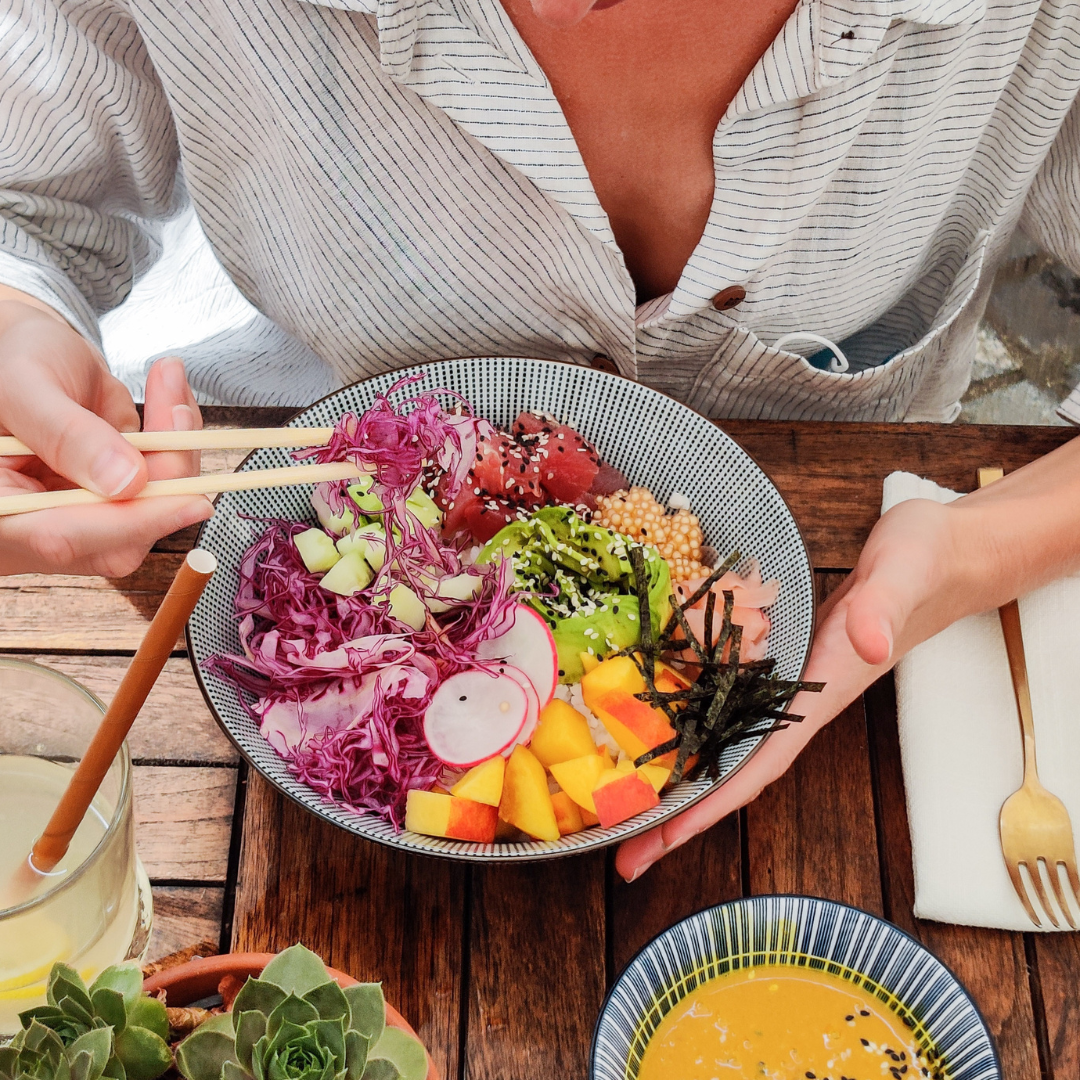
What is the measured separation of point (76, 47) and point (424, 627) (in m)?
0.67

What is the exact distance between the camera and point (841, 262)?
1.16m

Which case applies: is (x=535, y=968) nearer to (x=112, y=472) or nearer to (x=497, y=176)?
(x=112, y=472)

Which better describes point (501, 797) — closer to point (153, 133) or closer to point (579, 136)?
point (579, 136)

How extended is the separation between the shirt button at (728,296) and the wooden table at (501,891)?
0.43m

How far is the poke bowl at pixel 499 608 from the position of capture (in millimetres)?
854

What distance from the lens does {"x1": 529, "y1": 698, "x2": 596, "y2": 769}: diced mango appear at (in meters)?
0.89

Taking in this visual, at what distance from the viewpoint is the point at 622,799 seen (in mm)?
832

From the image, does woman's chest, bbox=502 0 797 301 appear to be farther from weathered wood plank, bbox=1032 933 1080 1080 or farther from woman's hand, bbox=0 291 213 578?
weathered wood plank, bbox=1032 933 1080 1080

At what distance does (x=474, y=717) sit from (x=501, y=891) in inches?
5.9

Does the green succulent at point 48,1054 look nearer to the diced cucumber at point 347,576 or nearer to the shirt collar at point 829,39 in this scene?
the diced cucumber at point 347,576

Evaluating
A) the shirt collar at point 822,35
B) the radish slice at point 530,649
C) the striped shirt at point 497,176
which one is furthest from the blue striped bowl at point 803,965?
the shirt collar at point 822,35

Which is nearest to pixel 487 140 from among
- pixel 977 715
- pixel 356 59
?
pixel 356 59

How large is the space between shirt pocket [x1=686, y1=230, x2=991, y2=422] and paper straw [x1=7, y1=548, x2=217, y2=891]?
0.76m

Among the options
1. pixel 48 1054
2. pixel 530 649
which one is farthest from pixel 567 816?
pixel 48 1054
